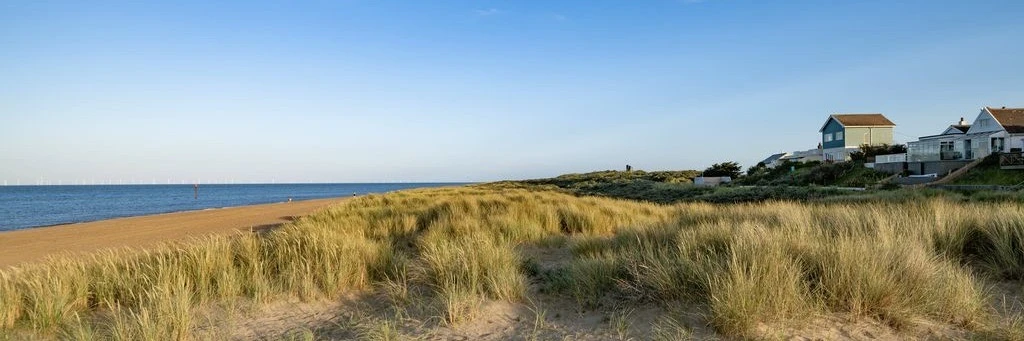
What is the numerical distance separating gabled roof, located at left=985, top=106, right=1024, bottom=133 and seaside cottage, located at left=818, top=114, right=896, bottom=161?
971cm

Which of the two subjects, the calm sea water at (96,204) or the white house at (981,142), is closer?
the calm sea water at (96,204)

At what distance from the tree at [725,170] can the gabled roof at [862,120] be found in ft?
35.1

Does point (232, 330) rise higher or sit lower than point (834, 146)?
lower

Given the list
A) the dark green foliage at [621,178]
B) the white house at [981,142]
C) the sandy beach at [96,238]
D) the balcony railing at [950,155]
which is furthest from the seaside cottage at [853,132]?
the sandy beach at [96,238]

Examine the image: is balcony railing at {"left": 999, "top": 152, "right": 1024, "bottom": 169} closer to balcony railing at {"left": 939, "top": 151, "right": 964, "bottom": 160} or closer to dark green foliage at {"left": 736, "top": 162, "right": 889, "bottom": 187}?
dark green foliage at {"left": 736, "top": 162, "right": 889, "bottom": 187}

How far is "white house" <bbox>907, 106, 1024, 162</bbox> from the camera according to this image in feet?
112

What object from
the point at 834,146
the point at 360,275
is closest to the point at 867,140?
the point at 834,146

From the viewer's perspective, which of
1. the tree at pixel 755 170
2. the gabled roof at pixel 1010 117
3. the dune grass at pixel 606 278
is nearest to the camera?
the dune grass at pixel 606 278

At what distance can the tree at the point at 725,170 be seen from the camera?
48000 mm

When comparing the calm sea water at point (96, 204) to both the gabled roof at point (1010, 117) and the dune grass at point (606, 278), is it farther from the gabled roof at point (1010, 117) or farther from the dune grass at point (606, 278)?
the gabled roof at point (1010, 117)

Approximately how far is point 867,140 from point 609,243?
52375 millimetres

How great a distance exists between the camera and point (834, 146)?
5088 cm

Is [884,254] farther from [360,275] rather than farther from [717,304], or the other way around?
[360,275]

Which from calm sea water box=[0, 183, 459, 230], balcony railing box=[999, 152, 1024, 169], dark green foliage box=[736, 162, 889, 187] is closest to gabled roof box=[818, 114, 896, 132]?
dark green foliage box=[736, 162, 889, 187]
